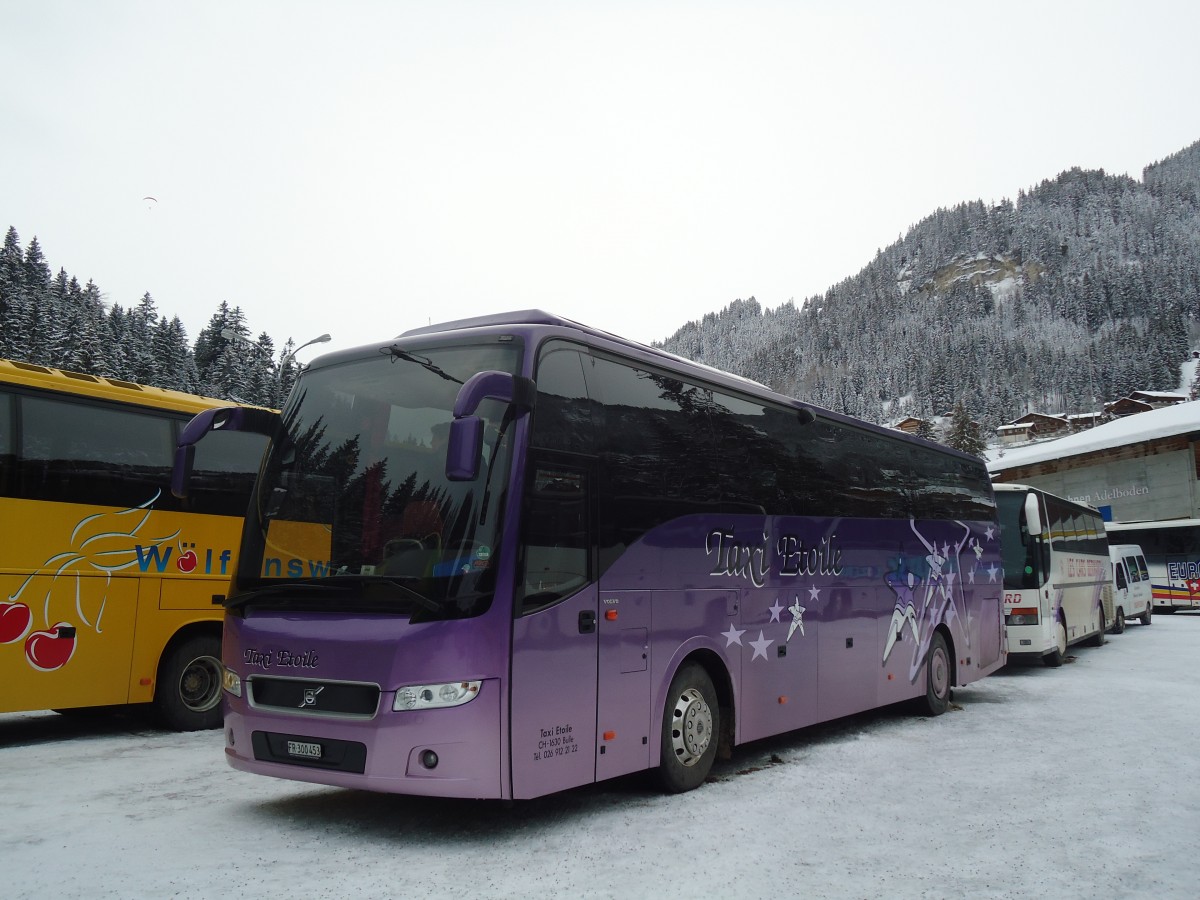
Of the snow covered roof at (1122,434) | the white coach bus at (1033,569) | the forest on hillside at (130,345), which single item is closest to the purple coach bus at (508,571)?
the white coach bus at (1033,569)

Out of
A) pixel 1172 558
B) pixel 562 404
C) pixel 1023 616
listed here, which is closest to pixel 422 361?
pixel 562 404

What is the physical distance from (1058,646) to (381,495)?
15.0 meters

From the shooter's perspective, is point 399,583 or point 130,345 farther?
point 130,345

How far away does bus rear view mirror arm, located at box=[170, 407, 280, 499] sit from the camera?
658cm

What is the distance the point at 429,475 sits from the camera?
5762mm

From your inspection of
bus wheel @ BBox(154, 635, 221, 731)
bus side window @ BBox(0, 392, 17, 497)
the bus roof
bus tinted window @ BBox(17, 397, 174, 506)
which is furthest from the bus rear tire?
bus side window @ BBox(0, 392, 17, 497)

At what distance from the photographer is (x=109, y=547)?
939 centimetres

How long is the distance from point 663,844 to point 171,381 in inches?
2674

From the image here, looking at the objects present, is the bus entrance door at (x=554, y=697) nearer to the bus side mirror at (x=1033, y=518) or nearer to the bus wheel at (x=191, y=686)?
the bus wheel at (x=191, y=686)

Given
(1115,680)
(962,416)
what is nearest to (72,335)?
(1115,680)

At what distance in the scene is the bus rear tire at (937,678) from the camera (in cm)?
1165

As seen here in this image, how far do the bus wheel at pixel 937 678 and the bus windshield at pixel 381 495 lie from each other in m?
8.02

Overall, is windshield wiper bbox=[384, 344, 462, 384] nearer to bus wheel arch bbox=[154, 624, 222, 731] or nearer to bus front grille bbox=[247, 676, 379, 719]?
bus front grille bbox=[247, 676, 379, 719]

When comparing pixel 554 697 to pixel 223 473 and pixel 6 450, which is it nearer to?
pixel 6 450
